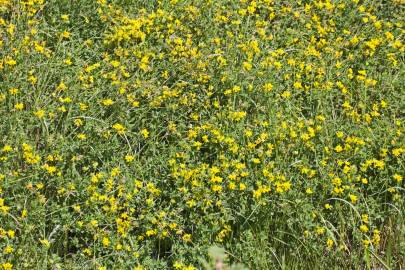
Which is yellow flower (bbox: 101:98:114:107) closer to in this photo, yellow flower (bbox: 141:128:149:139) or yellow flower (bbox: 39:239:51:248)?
yellow flower (bbox: 141:128:149:139)

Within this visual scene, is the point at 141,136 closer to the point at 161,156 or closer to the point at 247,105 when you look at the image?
the point at 161,156

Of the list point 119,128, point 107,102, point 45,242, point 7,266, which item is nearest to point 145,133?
point 119,128

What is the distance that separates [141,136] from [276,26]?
1443mm

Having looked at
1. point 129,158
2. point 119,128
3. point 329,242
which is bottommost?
point 329,242

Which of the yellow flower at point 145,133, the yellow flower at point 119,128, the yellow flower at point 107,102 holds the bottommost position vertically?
the yellow flower at point 145,133

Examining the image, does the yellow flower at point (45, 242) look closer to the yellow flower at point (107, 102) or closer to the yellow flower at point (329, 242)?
the yellow flower at point (107, 102)

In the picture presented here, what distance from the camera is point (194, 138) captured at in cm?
446

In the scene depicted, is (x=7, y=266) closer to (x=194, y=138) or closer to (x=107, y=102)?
(x=107, y=102)

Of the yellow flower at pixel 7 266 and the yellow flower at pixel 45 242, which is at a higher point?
the yellow flower at pixel 45 242

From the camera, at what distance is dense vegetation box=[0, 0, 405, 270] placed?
4023 millimetres

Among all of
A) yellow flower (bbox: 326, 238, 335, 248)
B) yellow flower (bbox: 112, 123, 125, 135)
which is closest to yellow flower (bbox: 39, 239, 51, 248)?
yellow flower (bbox: 112, 123, 125, 135)

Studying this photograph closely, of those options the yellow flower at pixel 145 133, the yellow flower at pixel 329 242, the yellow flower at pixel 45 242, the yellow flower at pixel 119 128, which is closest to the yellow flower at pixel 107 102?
the yellow flower at pixel 119 128

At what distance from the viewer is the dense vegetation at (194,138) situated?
4.02m

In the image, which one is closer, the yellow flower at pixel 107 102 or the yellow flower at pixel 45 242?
the yellow flower at pixel 45 242
